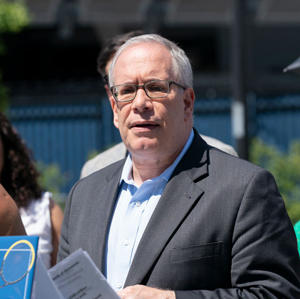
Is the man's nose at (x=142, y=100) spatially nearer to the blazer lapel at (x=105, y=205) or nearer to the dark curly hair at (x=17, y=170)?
the blazer lapel at (x=105, y=205)

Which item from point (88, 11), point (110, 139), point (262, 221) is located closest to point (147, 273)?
point (262, 221)

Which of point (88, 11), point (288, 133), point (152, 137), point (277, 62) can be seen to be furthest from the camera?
point (277, 62)

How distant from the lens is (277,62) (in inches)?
688

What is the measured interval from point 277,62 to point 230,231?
51.3ft

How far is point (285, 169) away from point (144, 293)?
799cm

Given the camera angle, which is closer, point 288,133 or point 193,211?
point 193,211

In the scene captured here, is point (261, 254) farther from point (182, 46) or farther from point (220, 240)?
point (182, 46)

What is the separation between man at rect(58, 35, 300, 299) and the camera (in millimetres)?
2303

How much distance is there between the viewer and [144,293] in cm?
227

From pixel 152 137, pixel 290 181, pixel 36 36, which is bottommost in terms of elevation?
pixel 290 181

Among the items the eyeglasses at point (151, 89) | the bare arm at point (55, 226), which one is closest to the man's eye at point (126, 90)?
the eyeglasses at point (151, 89)

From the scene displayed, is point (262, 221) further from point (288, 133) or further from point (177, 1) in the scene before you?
point (177, 1)

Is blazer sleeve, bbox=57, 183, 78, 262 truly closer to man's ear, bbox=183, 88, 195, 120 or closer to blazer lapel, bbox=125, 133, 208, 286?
blazer lapel, bbox=125, 133, 208, 286

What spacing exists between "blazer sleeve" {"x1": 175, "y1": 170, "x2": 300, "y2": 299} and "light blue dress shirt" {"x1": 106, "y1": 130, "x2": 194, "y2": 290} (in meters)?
0.30
